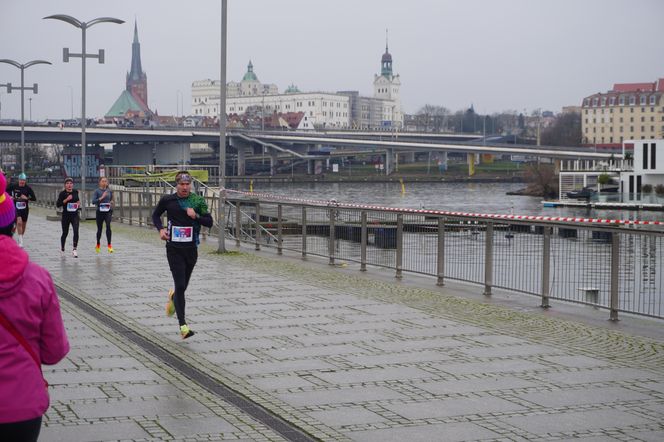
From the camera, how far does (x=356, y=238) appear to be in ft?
62.6

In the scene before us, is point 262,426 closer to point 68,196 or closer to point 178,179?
point 178,179

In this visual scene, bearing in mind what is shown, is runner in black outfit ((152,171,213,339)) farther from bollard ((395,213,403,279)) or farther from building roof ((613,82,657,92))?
building roof ((613,82,657,92))

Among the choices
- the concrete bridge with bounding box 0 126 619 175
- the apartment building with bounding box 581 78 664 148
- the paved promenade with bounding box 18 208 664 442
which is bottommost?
the paved promenade with bounding box 18 208 664 442

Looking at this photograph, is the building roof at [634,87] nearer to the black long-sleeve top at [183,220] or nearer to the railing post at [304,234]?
the railing post at [304,234]

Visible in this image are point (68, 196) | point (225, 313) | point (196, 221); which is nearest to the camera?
point (196, 221)

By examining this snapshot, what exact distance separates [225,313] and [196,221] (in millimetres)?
2115

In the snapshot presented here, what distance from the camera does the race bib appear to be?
1114 cm

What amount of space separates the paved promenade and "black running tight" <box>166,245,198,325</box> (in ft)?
1.24

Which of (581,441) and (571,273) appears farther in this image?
(571,273)

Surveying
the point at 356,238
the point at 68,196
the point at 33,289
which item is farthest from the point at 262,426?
the point at 68,196

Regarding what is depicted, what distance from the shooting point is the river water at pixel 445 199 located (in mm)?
76062

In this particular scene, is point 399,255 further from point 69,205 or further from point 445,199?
point 445,199

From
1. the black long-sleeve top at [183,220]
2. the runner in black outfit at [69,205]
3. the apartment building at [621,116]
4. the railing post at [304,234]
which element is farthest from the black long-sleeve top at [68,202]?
the apartment building at [621,116]

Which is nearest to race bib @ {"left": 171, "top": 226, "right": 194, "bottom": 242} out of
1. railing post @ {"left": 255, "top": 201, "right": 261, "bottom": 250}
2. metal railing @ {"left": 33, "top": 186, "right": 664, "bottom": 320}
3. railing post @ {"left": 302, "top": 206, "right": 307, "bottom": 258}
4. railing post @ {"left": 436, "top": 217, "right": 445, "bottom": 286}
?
metal railing @ {"left": 33, "top": 186, "right": 664, "bottom": 320}
